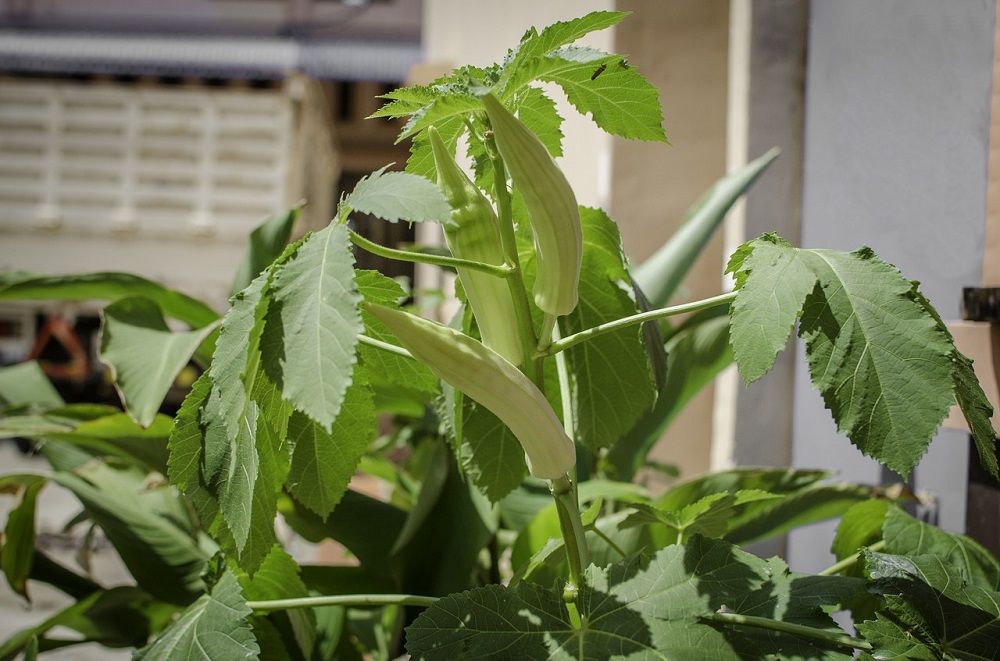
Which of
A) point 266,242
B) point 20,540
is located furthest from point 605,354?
point 20,540

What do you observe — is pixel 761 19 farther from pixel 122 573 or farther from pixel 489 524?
pixel 122 573

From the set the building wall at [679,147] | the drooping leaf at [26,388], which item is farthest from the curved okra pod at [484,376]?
the building wall at [679,147]

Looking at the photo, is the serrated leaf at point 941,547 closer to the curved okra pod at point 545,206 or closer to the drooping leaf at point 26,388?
the curved okra pod at point 545,206

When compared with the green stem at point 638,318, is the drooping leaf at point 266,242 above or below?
above

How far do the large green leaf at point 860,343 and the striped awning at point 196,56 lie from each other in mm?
5252

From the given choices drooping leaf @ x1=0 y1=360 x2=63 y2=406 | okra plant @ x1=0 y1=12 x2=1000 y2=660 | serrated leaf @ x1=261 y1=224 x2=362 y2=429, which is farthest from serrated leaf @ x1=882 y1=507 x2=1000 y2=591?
drooping leaf @ x1=0 y1=360 x2=63 y2=406

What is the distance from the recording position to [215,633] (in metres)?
0.38

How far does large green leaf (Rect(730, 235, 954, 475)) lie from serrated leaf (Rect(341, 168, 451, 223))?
131 millimetres

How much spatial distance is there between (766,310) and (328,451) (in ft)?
0.73

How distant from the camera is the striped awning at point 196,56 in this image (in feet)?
16.8

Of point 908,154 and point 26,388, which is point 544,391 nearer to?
point 908,154

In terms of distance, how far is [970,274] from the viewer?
704 millimetres

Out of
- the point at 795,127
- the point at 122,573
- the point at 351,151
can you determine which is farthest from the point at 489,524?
the point at 351,151

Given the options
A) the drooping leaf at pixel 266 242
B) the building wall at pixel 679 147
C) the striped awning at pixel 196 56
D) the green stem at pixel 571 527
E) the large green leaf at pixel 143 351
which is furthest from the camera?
the striped awning at pixel 196 56
